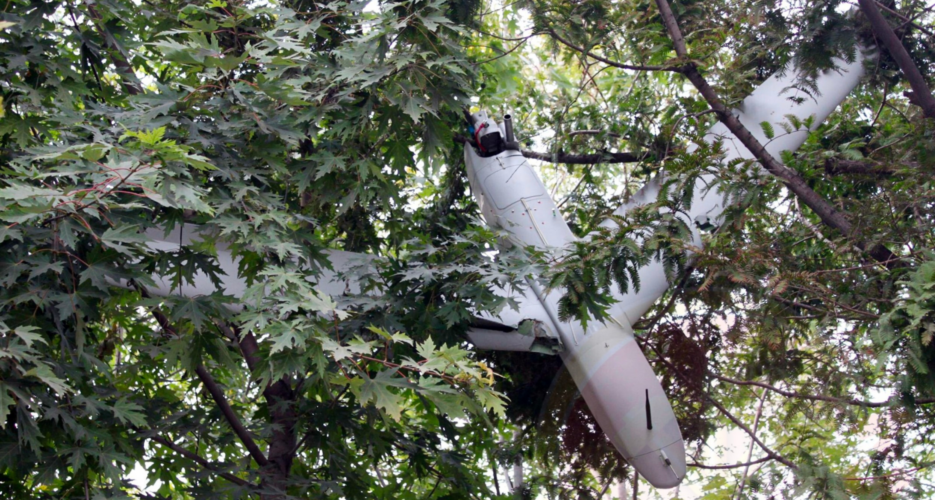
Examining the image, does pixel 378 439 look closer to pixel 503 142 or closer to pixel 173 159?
pixel 173 159

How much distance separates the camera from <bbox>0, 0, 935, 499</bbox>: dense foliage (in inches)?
112

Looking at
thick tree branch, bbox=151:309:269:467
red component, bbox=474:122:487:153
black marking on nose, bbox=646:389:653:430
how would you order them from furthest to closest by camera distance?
red component, bbox=474:122:487:153
black marking on nose, bbox=646:389:653:430
thick tree branch, bbox=151:309:269:467

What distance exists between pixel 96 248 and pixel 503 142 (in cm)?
247

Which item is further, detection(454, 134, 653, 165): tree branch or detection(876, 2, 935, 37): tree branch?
detection(454, 134, 653, 165): tree branch

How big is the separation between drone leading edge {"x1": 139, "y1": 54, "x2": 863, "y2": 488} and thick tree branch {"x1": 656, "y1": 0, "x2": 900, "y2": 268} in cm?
15

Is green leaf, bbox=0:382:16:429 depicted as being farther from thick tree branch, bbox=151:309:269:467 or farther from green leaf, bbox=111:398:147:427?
thick tree branch, bbox=151:309:269:467

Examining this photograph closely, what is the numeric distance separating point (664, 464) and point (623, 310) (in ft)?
2.74

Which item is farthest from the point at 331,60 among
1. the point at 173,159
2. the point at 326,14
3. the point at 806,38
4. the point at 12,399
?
the point at 806,38

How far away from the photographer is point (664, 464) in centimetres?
422

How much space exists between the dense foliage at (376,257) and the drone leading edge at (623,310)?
0.20m

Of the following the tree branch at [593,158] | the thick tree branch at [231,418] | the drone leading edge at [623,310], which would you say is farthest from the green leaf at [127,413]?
the tree branch at [593,158]

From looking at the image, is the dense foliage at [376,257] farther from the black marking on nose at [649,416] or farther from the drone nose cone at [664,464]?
the black marking on nose at [649,416]

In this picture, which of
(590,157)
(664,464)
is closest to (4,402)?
(664,464)

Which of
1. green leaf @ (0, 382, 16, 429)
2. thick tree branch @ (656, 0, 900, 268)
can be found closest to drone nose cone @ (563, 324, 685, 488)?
thick tree branch @ (656, 0, 900, 268)
